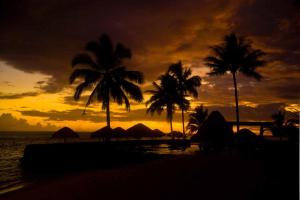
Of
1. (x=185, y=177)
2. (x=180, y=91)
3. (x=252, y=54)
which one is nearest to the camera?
Result: (x=185, y=177)

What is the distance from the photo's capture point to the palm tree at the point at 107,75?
24938 millimetres

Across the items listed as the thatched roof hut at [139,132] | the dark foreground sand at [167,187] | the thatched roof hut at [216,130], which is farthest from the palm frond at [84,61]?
the dark foreground sand at [167,187]

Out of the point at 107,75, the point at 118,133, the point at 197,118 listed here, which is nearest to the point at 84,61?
the point at 107,75

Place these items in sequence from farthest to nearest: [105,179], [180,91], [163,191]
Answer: [180,91], [105,179], [163,191]

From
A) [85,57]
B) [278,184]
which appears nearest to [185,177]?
[278,184]

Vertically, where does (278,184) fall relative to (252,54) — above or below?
below

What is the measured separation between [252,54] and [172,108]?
54.6 ft

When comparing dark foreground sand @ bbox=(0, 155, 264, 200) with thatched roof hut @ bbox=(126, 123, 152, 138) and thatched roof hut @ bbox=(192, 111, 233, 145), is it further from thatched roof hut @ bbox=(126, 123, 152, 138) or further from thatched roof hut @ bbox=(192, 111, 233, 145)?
thatched roof hut @ bbox=(126, 123, 152, 138)

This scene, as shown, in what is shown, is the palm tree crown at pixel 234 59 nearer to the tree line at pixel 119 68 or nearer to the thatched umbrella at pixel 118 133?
the tree line at pixel 119 68

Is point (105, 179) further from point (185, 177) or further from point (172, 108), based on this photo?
point (172, 108)

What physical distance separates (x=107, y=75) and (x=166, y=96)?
17.3 m

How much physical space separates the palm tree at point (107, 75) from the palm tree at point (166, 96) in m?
14.5

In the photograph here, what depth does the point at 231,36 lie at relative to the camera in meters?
30.2

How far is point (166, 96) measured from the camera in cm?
4147
